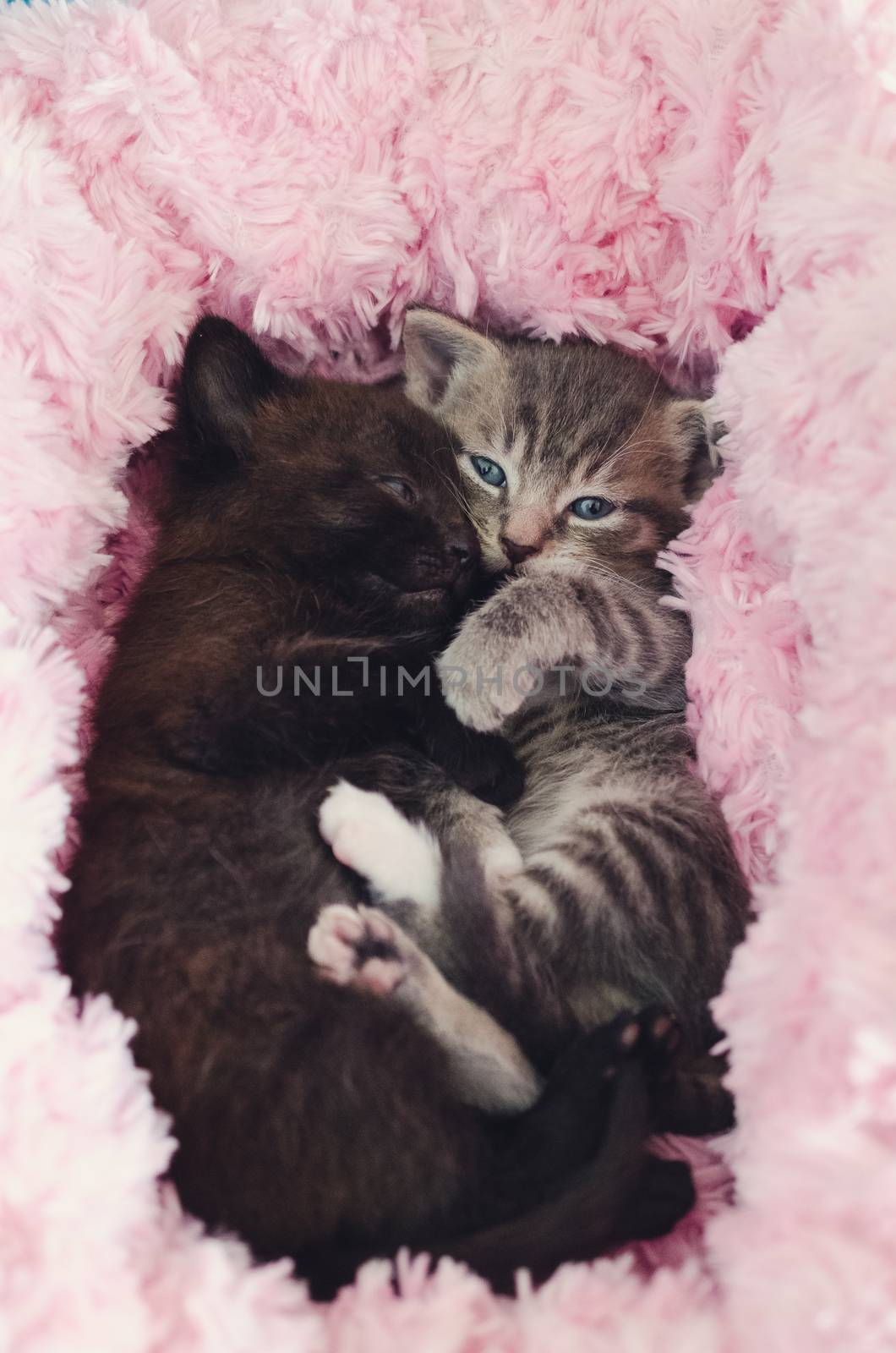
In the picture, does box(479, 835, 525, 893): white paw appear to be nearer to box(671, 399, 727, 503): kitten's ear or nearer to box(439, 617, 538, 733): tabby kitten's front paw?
box(439, 617, 538, 733): tabby kitten's front paw

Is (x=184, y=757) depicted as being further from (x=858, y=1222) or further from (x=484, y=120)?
(x=484, y=120)

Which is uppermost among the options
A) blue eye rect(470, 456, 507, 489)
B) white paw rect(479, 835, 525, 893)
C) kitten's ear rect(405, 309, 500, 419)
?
kitten's ear rect(405, 309, 500, 419)

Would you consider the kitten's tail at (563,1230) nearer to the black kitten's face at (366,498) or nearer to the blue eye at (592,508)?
the black kitten's face at (366,498)

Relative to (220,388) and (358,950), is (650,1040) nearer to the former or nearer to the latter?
(358,950)

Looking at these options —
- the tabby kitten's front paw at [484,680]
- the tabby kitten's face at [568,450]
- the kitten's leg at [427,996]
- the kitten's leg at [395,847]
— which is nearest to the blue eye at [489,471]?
the tabby kitten's face at [568,450]

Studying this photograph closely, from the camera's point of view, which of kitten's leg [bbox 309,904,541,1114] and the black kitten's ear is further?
the black kitten's ear

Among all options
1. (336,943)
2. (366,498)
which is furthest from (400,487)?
(336,943)

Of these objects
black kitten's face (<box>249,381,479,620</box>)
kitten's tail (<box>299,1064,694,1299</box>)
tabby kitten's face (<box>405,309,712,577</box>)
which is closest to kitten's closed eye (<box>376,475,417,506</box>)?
black kitten's face (<box>249,381,479,620</box>)

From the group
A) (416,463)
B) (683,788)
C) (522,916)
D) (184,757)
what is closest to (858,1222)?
(522,916)
